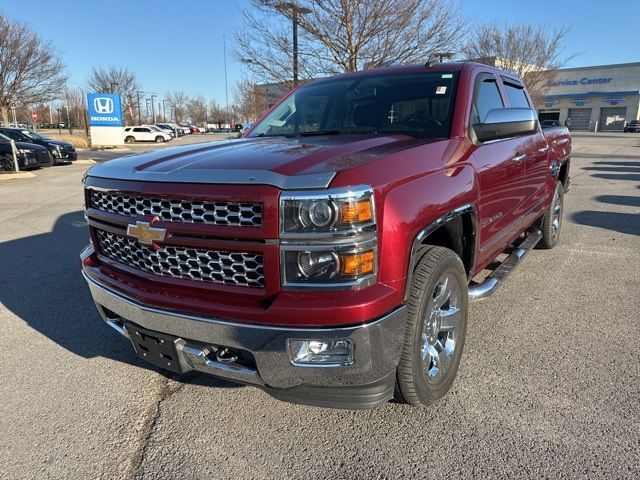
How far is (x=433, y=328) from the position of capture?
2.64 meters

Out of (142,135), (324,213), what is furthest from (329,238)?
(142,135)

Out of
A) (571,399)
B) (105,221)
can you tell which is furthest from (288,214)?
(571,399)

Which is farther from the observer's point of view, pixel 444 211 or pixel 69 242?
pixel 69 242

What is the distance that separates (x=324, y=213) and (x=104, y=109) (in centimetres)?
3360

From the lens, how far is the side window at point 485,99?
3.37 meters

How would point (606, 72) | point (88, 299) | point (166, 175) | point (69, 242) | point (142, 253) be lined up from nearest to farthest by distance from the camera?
point (166, 175) < point (142, 253) < point (88, 299) < point (69, 242) < point (606, 72)

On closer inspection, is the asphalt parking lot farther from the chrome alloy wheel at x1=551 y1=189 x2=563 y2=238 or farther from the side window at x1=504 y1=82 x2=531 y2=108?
the side window at x1=504 y1=82 x2=531 y2=108

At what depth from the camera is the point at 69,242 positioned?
667 cm

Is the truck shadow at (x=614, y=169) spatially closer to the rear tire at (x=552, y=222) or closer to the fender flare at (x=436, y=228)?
the rear tire at (x=552, y=222)

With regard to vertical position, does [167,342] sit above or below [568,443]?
above

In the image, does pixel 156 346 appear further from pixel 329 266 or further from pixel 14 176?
pixel 14 176

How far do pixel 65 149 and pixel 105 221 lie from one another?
20.0 metres

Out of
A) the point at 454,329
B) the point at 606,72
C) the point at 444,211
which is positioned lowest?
the point at 454,329

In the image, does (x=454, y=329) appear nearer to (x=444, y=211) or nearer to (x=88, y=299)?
(x=444, y=211)
